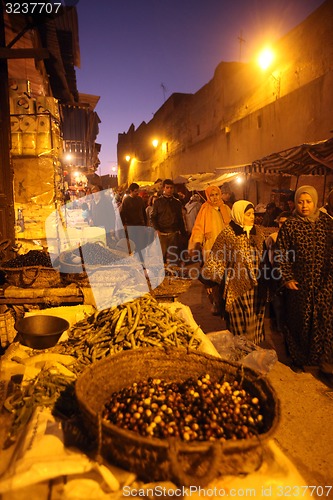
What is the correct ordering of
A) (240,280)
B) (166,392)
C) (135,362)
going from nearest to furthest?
(166,392), (135,362), (240,280)

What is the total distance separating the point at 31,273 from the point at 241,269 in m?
2.84

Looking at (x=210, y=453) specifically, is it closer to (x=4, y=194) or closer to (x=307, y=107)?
(x=4, y=194)

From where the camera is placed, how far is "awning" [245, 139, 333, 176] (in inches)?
282

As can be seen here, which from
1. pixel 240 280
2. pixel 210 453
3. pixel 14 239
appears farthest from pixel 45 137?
pixel 210 453

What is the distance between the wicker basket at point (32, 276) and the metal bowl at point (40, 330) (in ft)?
4.36

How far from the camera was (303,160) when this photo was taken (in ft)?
25.8

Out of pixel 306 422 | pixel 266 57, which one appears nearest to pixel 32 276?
pixel 306 422

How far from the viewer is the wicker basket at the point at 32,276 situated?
4758 mm

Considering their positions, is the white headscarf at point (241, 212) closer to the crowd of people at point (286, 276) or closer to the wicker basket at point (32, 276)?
the crowd of people at point (286, 276)

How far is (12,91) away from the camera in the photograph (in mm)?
7926

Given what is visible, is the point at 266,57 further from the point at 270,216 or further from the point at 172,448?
the point at 172,448

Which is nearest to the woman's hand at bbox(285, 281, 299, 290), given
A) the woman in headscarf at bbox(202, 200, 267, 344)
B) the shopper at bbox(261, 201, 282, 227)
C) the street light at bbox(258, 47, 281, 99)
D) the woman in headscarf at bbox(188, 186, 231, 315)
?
the woman in headscarf at bbox(202, 200, 267, 344)

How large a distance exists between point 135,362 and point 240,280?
2.31 meters

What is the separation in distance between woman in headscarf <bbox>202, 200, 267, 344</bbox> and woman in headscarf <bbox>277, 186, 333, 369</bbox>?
0.34m
